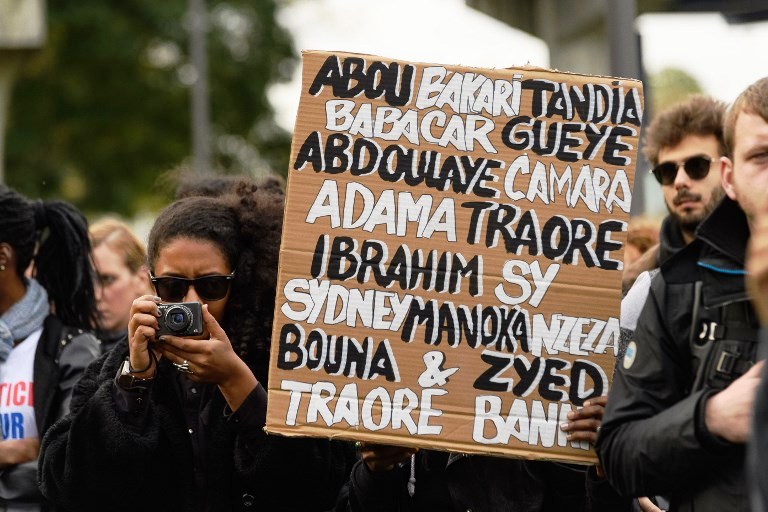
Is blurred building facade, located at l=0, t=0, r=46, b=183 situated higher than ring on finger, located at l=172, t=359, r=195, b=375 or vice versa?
blurred building facade, located at l=0, t=0, r=46, b=183

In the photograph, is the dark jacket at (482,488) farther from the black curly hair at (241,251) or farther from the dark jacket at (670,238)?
the dark jacket at (670,238)

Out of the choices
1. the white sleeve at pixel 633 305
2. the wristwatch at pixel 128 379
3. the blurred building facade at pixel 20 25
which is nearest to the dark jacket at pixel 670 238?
the white sleeve at pixel 633 305

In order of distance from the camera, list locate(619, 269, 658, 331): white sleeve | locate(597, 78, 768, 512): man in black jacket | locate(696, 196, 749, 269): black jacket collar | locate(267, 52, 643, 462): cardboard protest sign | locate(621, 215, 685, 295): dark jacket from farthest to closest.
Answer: locate(621, 215, 685, 295): dark jacket < locate(619, 269, 658, 331): white sleeve < locate(267, 52, 643, 462): cardboard protest sign < locate(696, 196, 749, 269): black jacket collar < locate(597, 78, 768, 512): man in black jacket

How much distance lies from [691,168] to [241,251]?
167 cm

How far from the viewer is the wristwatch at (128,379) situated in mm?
3885

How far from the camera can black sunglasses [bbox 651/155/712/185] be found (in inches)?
187

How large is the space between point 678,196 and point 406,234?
148 centimetres

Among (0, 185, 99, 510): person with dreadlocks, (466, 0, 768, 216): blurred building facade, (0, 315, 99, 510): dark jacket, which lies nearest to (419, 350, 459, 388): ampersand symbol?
(0, 185, 99, 510): person with dreadlocks

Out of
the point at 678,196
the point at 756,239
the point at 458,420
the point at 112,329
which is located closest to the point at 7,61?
the point at 112,329

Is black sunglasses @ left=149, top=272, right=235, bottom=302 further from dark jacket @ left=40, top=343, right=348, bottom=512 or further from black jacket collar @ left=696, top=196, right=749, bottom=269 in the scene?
black jacket collar @ left=696, top=196, right=749, bottom=269

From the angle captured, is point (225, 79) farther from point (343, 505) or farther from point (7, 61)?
point (343, 505)

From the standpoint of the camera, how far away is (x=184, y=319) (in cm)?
372

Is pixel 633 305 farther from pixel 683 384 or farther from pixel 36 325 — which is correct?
pixel 36 325

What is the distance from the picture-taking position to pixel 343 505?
4.17 meters
